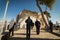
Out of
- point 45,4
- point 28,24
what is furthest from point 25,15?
point 28,24

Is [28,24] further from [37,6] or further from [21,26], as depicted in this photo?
[21,26]

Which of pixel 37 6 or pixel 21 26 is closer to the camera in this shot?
pixel 37 6

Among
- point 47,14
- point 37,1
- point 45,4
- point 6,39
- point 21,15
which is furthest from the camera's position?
point 21,15

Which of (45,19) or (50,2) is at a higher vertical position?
(50,2)

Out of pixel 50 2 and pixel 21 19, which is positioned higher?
pixel 50 2

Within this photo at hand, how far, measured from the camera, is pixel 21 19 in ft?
52.0

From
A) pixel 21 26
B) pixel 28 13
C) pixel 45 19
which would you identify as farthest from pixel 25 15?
pixel 45 19

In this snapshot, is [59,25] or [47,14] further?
[47,14]

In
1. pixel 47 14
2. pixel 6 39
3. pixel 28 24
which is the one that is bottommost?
pixel 6 39

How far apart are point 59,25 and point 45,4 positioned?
1901mm

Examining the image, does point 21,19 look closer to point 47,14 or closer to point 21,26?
point 21,26

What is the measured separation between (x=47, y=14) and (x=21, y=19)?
9.23 ft

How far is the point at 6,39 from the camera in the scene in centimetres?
662

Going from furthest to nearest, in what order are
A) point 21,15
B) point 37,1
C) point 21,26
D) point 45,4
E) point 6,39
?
point 21,15 < point 21,26 < point 45,4 < point 37,1 < point 6,39
